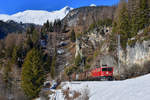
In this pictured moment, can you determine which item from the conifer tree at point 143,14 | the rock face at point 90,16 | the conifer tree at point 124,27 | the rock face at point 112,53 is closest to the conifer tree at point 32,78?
the rock face at point 112,53

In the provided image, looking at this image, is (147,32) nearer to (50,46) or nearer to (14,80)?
(14,80)

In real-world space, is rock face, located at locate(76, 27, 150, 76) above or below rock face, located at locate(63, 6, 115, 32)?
below

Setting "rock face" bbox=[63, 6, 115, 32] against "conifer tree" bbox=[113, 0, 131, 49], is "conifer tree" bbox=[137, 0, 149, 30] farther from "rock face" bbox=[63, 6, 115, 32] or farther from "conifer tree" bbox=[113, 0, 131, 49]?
"rock face" bbox=[63, 6, 115, 32]

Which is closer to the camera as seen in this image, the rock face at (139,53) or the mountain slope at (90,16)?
the rock face at (139,53)

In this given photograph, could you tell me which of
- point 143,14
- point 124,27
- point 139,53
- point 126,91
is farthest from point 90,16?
point 126,91

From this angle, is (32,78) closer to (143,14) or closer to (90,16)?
(143,14)

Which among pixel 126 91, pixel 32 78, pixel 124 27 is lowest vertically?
pixel 32 78

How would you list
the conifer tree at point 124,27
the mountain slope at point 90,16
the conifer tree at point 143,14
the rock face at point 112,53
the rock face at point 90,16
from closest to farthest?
1. the rock face at point 112,53
2. the conifer tree at point 143,14
3. the conifer tree at point 124,27
4. the mountain slope at point 90,16
5. the rock face at point 90,16

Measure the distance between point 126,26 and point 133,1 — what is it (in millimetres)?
10342

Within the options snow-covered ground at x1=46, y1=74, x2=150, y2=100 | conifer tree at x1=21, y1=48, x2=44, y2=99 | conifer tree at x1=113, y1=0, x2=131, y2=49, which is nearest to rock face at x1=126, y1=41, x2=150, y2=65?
conifer tree at x1=113, y1=0, x2=131, y2=49

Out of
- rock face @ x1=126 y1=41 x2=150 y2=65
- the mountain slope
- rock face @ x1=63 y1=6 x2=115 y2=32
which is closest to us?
rock face @ x1=126 y1=41 x2=150 y2=65

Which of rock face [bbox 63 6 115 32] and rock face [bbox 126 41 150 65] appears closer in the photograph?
rock face [bbox 126 41 150 65]

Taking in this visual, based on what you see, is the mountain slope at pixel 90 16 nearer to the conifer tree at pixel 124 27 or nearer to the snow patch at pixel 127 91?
the conifer tree at pixel 124 27

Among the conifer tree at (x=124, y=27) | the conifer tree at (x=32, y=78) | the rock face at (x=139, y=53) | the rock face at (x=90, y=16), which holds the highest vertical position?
the rock face at (x=90, y=16)
